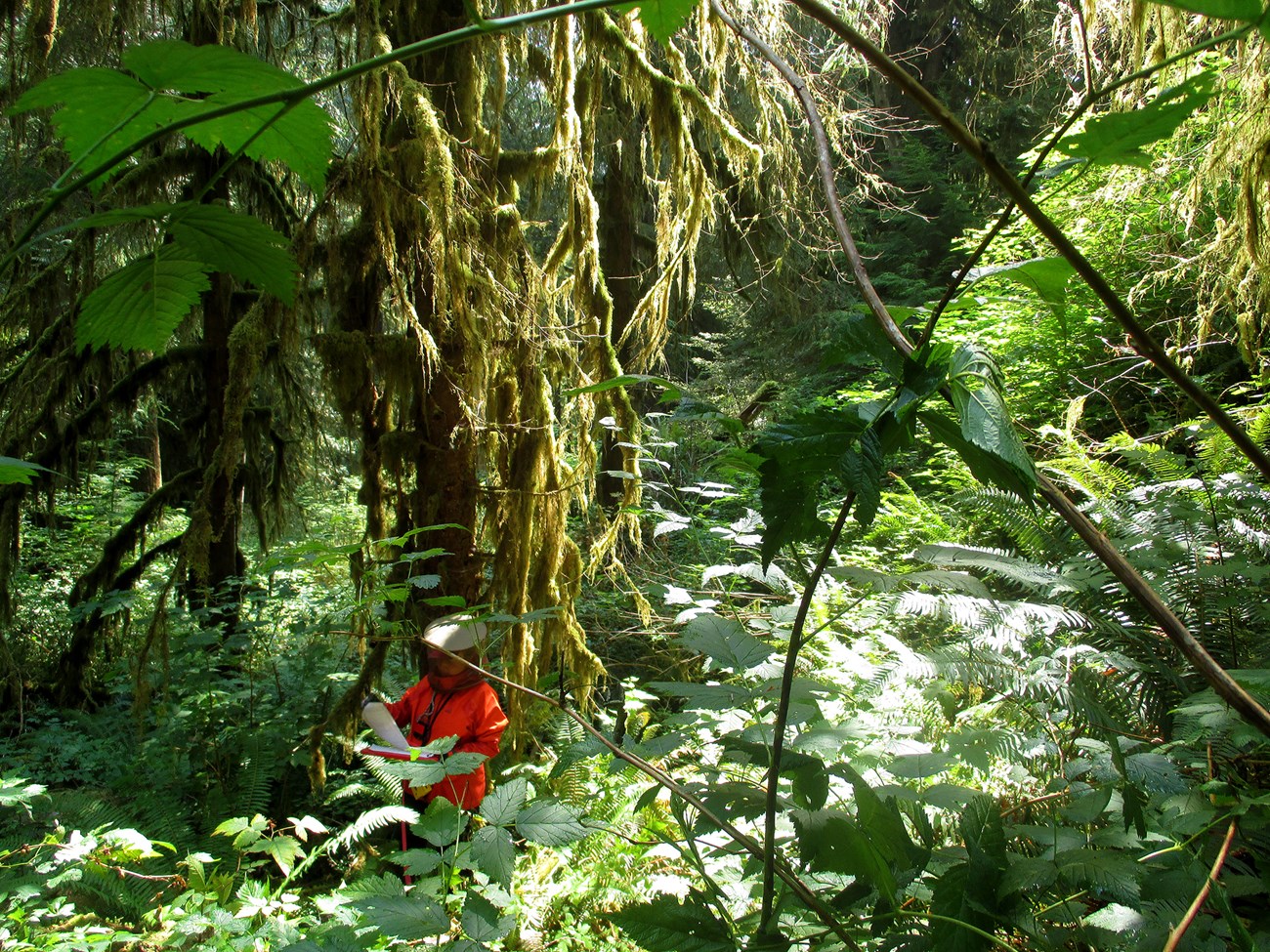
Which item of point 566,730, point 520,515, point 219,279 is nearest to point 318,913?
point 566,730

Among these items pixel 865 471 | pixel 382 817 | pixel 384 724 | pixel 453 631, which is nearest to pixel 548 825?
pixel 453 631

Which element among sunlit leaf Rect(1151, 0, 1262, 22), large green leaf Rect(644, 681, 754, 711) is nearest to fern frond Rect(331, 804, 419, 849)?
large green leaf Rect(644, 681, 754, 711)

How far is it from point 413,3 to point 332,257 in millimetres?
1107

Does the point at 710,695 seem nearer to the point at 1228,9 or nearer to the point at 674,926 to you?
the point at 674,926

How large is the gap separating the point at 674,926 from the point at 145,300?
750mm

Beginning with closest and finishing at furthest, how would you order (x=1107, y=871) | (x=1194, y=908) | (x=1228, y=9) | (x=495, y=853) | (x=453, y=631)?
(x=1228, y=9)
(x=1194, y=908)
(x=1107, y=871)
(x=495, y=853)
(x=453, y=631)

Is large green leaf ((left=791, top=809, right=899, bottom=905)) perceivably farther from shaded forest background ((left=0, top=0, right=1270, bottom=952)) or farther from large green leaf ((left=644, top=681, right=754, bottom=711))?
large green leaf ((left=644, top=681, right=754, bottom=711))

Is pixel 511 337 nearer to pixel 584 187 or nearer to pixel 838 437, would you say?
pixel 584 187

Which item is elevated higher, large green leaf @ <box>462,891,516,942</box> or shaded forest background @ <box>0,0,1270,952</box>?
shaded forest background @ <box>0,0,1270,952</box>

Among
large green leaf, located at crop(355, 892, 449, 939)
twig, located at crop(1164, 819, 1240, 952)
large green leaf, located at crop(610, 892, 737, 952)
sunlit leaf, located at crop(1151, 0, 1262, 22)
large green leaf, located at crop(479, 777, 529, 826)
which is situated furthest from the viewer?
large green leaf, located at crop(479, 777, 529, 826)

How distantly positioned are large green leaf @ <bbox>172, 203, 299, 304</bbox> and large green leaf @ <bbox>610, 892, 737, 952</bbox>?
67 cm

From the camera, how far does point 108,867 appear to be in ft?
9.25

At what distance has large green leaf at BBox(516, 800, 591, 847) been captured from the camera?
1.08 metres

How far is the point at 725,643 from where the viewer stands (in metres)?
0.93
